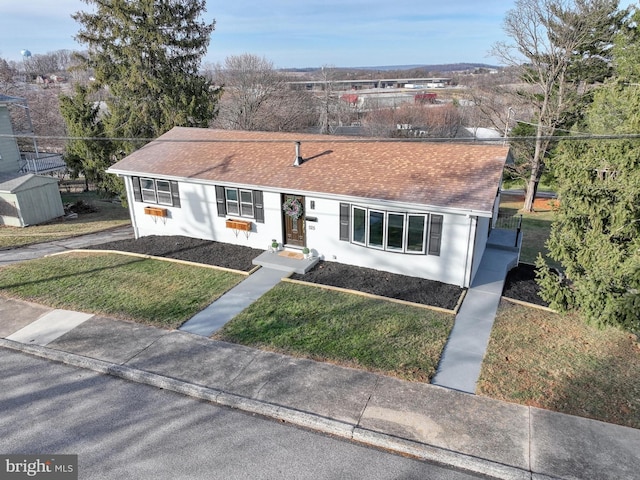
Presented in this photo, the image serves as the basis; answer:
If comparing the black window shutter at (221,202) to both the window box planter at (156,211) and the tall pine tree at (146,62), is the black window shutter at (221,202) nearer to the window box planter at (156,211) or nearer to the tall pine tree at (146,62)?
the window box planter at (156,211)

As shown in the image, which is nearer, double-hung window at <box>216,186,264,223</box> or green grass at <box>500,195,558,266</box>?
double-hung window at <box>216,186,264,223</box>

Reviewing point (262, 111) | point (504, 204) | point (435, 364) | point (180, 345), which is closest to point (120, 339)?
point (180, 345)

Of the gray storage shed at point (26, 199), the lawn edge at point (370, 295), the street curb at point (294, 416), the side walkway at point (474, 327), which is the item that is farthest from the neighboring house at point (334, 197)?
the gray storage shed at point (26, 199)

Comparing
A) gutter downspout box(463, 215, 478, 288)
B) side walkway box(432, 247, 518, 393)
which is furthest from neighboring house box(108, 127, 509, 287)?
side walkway box(432, 247, 518, 393)

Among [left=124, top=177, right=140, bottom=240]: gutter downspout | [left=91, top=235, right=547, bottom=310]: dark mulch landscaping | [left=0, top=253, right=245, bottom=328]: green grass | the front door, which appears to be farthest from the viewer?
[left=124, top=177, right=140, bottom=240]: gutter downspout

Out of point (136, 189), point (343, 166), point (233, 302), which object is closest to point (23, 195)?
point (136, 189)

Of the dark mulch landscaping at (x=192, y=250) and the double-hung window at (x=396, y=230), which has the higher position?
the double-hung window at (x=396, y=230)

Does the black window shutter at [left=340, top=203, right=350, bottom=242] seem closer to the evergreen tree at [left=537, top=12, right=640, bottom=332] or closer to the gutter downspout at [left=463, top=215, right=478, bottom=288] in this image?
the gutter downspout at [left=463, top=215, right=478, bottom=288]
